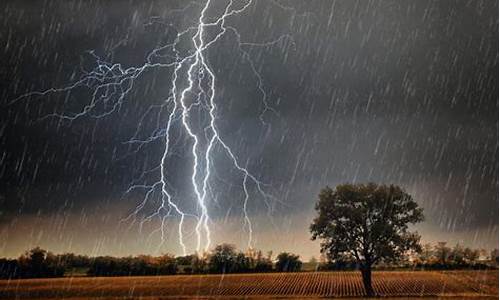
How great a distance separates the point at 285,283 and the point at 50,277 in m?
15.3

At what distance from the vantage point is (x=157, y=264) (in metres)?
33.5

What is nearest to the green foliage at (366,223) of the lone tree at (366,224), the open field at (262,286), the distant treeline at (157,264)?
the lone tree at (366,224)

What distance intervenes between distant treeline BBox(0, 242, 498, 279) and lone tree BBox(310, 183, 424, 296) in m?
7.31

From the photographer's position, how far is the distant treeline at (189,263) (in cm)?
3288

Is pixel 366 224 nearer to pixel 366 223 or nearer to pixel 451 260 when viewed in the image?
pixel 366 223

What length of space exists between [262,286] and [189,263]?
221 inches

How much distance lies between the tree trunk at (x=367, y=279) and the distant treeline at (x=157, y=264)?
27.8 feet

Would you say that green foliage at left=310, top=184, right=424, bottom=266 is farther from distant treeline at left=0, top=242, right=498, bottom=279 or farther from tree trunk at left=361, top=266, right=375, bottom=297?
distant treeline at left=0, top=242, right=498, bottom=279

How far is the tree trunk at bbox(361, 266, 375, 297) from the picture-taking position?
2468 centimetres

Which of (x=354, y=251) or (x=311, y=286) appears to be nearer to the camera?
(x=354, y=251)

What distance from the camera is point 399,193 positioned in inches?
983

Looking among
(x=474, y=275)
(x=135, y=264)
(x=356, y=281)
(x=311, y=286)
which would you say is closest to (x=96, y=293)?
(x=135, y=264)

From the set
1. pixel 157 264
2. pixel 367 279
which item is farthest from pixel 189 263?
pixel 367 279

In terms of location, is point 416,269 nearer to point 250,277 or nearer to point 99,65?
point 250,277
